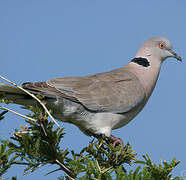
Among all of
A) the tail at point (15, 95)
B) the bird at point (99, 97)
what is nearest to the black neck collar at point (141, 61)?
the bird at point (99, 97)

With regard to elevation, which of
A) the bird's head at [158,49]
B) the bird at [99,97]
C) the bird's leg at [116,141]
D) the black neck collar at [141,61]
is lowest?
the bird's leg at [116,141]

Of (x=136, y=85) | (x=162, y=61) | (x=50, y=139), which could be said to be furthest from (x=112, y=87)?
(x=50, y=139)

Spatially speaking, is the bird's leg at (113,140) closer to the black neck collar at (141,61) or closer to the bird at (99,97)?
the bird at (99,97)

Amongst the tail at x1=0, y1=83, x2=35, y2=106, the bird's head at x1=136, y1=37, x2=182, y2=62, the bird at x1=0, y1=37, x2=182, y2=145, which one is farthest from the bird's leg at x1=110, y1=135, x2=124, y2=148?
the bird's head at x1=136, y1=37, x2=182, y2=62

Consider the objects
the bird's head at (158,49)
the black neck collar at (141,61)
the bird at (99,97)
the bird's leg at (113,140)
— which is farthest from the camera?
the bird's head at (158,49)

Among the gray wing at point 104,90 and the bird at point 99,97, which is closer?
the bird at point 99,97

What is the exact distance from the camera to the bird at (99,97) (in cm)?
399

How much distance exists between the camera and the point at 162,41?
5629mm

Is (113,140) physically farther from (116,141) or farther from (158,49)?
(158,49)

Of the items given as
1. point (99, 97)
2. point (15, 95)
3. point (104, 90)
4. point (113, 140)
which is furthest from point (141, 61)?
point (15, 95)

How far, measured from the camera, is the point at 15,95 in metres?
3.49

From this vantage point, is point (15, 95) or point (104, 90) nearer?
point (15, 95)

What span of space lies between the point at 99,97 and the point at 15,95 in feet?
4.18

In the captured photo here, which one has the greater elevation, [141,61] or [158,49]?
[158,49]
